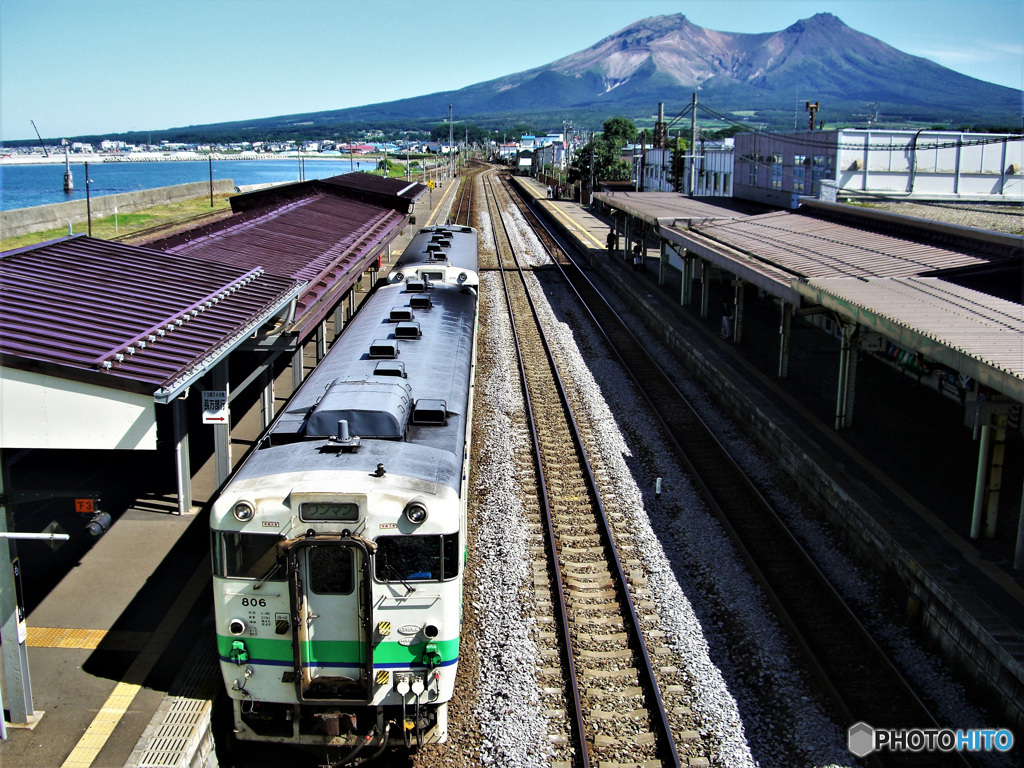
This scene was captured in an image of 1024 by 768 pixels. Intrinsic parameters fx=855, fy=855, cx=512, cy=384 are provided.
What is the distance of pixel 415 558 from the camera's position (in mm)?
6598

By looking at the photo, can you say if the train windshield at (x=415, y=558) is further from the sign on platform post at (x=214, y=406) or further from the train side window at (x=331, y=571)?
the sign on platform post at (x=214, y=406)

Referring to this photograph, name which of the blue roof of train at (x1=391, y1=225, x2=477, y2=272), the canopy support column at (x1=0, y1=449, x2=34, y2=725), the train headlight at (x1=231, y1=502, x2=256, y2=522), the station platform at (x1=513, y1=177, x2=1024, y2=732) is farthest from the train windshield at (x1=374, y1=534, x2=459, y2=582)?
the blue roof of train at (x1=391, y1=225, x2=477, y2=272)

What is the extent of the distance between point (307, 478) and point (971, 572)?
7111 mm

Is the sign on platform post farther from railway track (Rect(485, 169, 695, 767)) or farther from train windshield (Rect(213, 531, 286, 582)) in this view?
train windshield (Rect(213, 531, 286, 582))

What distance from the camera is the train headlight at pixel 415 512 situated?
21.2 ft

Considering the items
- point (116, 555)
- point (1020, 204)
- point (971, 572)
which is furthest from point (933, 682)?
point (1020, 204)

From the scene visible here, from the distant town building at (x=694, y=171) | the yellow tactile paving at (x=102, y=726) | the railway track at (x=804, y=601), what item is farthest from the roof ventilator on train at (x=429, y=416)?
the distant town building at (x=694, y=171)

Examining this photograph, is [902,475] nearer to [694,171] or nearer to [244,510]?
[244,510]

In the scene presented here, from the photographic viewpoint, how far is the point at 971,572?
9156 mm

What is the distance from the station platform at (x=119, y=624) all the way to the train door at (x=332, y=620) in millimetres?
1160

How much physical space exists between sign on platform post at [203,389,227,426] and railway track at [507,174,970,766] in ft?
22.3

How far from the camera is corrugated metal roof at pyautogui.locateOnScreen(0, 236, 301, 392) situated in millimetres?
8023

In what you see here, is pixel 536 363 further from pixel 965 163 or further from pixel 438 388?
pixel 965 163

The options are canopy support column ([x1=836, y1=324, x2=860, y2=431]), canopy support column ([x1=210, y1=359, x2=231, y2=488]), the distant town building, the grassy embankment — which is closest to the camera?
canopy support column ([x1=210, y1=359, x2=231, y2=488])
